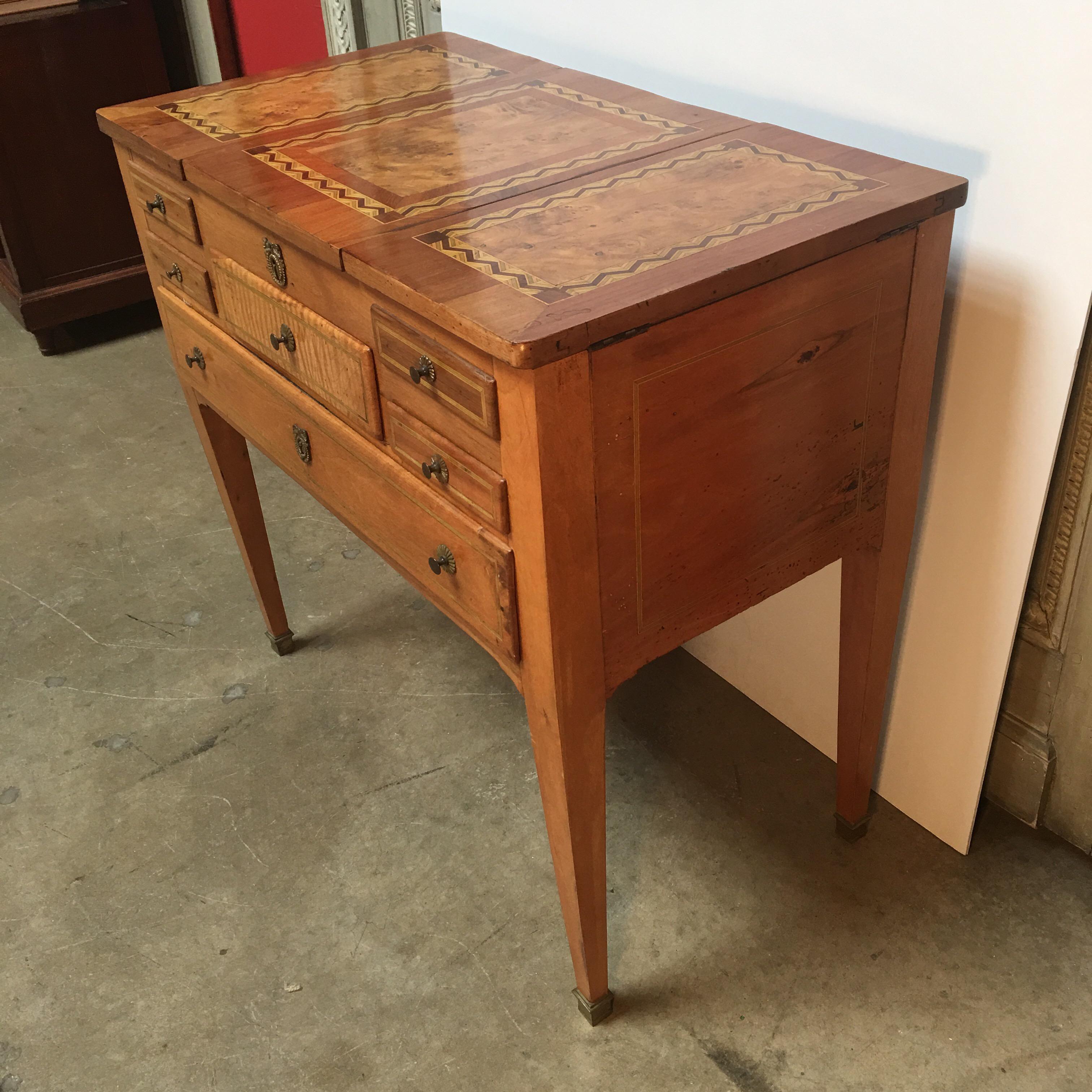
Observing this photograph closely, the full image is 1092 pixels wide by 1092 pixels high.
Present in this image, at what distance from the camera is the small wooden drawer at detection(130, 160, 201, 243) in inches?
67.5

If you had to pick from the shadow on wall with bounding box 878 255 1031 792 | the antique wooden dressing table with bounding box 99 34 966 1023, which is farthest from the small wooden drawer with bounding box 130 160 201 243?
the shadow on wall with bounding box 878 255 1031 792

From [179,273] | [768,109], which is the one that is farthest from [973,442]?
[179,273]

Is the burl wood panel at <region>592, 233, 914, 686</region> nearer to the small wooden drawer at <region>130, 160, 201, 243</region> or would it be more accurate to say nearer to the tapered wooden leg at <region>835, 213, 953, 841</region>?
the tapered wooden leg at <region>835, 213, 953, 841</region>

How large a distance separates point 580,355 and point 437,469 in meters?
0.29

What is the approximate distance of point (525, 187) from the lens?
4.82ft

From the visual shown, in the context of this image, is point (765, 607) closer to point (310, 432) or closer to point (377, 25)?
point (310, 432)

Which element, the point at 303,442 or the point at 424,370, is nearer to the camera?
the point at 424,370

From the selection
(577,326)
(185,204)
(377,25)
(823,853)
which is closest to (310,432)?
(185,204)

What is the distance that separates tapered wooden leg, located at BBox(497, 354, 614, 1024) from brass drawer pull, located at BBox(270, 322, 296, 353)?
50 centimetres

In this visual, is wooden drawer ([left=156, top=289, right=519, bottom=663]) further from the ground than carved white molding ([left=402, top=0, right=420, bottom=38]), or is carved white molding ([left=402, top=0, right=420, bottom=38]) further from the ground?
carved white molding ([left=402, top=0, right=420, bottom=38])

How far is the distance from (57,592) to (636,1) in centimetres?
183

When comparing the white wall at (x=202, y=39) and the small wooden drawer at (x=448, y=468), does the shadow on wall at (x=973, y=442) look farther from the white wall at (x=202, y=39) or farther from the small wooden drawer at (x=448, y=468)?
the white wall at (x=202, y=39)

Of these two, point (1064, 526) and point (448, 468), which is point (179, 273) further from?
point (1064, 526)

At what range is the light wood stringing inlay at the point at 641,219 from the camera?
4.05ft
